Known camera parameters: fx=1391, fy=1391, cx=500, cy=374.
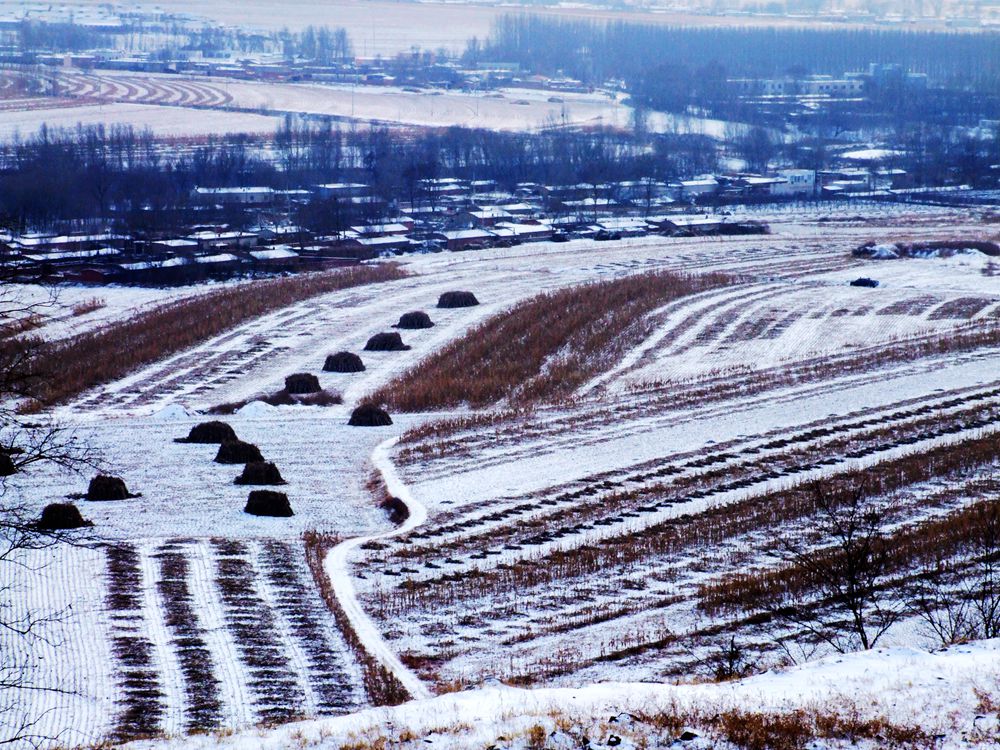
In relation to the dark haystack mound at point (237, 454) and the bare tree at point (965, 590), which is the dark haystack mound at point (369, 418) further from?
the bare tree at point (965, 590)

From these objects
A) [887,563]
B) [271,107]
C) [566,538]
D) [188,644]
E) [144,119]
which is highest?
[271,107]

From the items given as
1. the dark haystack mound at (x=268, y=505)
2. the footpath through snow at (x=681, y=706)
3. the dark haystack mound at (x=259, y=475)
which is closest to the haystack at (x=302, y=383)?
the dark haystack mound at (x=259, y=475)

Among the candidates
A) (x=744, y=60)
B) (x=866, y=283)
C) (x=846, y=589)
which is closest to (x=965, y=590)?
(x=846, y=589)

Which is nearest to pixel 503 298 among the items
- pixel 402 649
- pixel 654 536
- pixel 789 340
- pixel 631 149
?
pixel 789 340

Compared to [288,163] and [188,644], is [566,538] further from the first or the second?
[288,163]

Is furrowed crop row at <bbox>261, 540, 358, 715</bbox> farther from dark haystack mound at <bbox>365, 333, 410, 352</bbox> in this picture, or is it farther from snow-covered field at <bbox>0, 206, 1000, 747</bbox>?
dark haystack mound at <bbox>365, 333, 410, 352</bbox>

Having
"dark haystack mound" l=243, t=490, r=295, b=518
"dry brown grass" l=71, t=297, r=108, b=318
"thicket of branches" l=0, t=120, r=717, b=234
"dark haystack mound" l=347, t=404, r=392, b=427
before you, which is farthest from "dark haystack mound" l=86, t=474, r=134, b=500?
"thicket of branches" l=0, t=120, r=717, b=234
